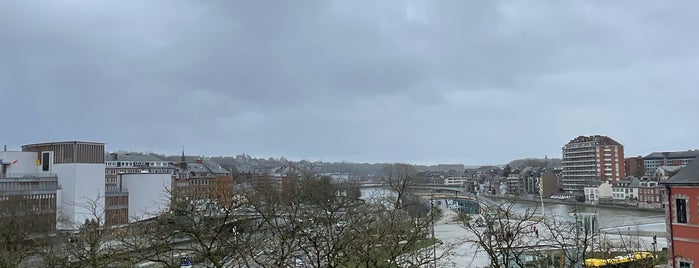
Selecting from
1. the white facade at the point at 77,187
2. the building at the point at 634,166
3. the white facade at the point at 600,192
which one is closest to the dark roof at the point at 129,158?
the white facade at the point at 77,187

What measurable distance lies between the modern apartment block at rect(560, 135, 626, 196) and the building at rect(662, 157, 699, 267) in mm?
81516

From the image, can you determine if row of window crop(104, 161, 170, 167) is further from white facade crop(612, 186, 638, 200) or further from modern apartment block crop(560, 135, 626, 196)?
modern apartment block crop(560, 135, 626, 196)

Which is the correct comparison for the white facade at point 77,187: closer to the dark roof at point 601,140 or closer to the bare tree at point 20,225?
the bare tree at point 20,225

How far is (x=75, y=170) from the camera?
42.2 m

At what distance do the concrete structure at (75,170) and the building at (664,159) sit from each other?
315 feet

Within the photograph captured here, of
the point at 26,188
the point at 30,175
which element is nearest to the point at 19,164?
the point at 30,175

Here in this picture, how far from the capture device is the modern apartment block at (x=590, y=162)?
98.6 m

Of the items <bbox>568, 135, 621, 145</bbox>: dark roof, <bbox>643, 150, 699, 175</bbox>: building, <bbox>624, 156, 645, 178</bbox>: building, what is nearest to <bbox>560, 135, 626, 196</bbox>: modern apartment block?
<bbox>568, 135, 621, 145</bbox>: dark roof

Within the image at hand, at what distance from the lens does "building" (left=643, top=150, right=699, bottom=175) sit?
104812 millimetres

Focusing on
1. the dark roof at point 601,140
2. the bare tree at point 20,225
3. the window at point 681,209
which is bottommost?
the bare tree at point 20,225

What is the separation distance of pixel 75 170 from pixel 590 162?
87546mm

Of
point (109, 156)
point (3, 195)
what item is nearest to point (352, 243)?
point (3, 195)

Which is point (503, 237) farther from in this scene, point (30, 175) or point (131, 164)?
point (131, 164)

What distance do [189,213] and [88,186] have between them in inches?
1476
